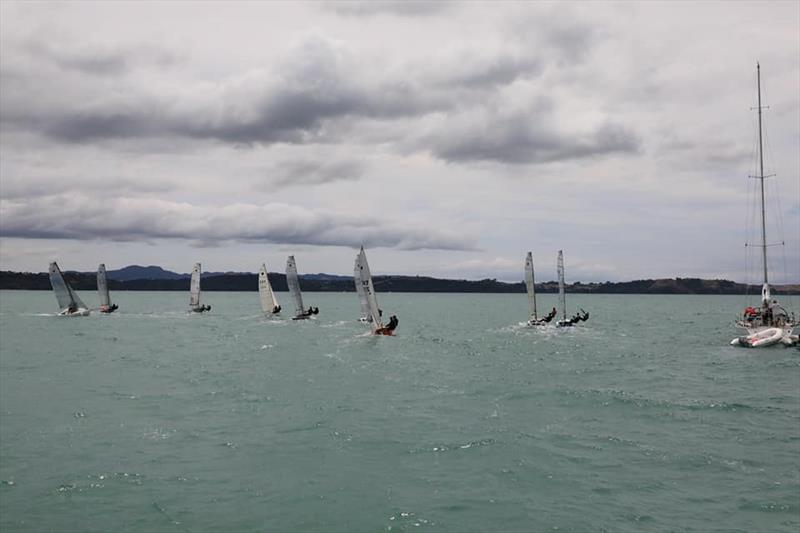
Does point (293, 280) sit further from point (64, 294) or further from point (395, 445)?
point (395, 445)

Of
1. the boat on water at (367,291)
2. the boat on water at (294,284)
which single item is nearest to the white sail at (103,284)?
the boat on water at (294,284)

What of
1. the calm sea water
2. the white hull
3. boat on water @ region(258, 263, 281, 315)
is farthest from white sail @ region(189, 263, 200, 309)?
the white hull

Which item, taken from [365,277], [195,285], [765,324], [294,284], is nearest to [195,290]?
[195,285]

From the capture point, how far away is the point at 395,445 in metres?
23.1

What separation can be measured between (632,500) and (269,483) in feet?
32.6

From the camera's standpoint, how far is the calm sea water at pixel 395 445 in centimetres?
1653

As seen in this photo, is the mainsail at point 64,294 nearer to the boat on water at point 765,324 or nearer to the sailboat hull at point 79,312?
the sailboat hull at point 79,312

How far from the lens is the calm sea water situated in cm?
1653

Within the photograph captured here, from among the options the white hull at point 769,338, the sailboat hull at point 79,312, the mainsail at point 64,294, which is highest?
the mainsail at point 64,294

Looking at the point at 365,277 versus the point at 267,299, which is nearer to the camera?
the point at 365,277

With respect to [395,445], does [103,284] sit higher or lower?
higher

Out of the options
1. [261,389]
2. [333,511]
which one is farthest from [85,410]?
[333,511]

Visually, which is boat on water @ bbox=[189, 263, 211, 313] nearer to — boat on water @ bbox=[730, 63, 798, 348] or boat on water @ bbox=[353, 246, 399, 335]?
boat on water @ bbox=[353, 246, 399, 335]

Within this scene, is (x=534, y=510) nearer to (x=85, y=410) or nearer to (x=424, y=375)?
(x=85, y=410)
